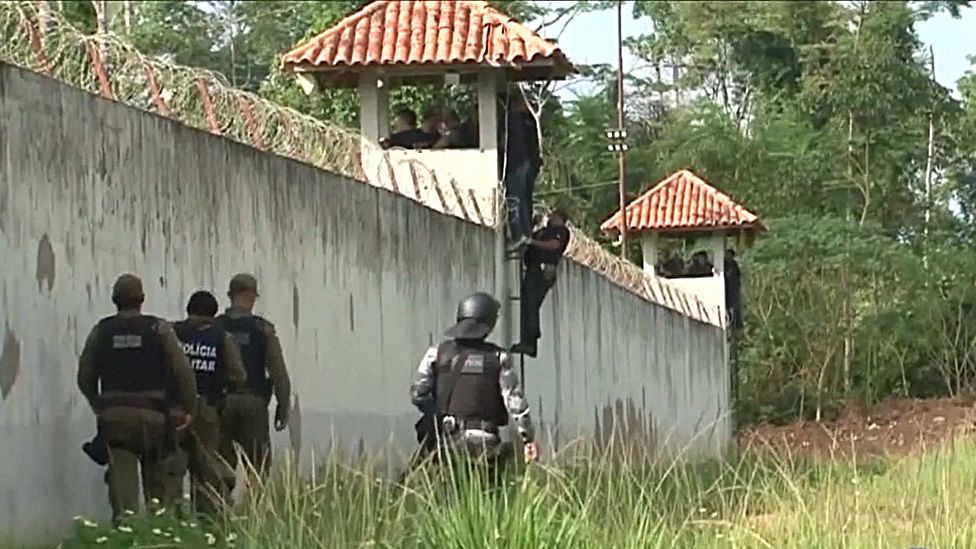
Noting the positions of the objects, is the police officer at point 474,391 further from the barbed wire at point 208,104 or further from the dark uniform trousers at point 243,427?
the barbed wire at point 208,104

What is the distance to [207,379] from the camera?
10266mm

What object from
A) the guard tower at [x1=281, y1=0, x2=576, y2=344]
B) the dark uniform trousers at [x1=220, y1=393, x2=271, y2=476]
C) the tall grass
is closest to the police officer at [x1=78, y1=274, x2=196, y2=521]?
the tall grass

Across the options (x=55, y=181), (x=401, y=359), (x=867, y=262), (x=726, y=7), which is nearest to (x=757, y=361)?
(x=867, y=262)

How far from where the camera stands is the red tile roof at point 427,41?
17.6 m

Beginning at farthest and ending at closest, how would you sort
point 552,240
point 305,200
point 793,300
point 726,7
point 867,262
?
point 726,7, point 793,300, point 867,262, point 552,240, point 305,200

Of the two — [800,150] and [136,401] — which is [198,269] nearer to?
[136,401]

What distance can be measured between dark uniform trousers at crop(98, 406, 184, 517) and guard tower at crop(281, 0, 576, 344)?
300 inches

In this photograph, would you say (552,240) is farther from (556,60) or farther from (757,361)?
(757,361)

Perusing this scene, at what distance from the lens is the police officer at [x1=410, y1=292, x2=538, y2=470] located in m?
10.6

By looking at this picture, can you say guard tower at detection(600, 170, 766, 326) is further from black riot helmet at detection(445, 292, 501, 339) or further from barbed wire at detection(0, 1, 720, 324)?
black riot helmet at detection(445, 292, 501, 339)

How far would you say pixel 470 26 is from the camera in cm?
1819

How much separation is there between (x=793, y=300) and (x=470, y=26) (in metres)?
17.1

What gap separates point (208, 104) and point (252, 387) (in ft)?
7.66

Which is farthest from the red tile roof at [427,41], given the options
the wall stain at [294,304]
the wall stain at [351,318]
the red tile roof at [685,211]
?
the red tile roof at [685,211]
